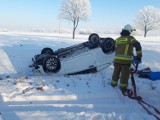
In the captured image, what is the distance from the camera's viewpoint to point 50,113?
6.57 m

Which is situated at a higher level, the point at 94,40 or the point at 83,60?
the point at 94,40

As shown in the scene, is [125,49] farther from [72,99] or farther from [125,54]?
[72,99]

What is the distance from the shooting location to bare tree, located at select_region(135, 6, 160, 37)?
63.3 m

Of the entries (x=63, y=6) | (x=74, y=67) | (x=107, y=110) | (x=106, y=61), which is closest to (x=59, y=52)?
(x=74, y=67)

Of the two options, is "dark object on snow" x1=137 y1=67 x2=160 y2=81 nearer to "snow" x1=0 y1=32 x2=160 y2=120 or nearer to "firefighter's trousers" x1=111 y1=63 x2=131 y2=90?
"snow" x1=0 y1=32 x2=160 y2=120

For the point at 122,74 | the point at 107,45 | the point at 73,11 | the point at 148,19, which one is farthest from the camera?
the point at 148,19

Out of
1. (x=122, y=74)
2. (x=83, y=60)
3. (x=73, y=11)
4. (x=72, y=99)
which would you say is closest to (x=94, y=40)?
(x=83, y=60)

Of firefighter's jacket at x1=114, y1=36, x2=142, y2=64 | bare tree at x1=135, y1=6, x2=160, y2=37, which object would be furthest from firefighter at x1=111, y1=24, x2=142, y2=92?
bare tree at x1=135, y1=6, x2=160, y2=37

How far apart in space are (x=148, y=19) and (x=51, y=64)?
55244mm

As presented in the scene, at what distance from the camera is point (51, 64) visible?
11.2 metres

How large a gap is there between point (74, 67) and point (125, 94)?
11.4 feet

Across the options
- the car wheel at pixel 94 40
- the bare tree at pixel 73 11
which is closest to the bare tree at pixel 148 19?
the bare tree at pixel 73 11

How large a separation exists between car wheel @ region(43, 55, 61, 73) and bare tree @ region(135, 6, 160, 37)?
179ft

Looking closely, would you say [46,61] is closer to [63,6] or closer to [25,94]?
[25,94]
